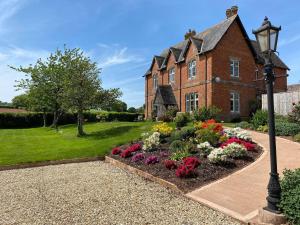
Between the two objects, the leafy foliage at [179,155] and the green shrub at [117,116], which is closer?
the leafy foliage at [179,155]

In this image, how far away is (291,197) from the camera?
6.04 m

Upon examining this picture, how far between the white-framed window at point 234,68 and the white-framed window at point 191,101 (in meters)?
4.18

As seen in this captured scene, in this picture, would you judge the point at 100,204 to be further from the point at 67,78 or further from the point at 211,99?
the point at 211,99

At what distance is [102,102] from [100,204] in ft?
59.7

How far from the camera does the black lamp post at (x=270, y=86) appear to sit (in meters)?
6.22

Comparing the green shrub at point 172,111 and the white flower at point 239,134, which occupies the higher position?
the green shrub at point 172,111

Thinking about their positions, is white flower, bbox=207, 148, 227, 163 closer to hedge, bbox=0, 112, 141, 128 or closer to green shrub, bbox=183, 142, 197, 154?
green shrub, bbox=183, 142, 197, 154

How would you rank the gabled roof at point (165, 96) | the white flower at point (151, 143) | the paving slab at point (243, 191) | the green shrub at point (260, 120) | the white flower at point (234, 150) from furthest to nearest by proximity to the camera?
the gabled roof at point (165, 96), the green shrub at point (260, 120), the white flower at point (151, 143), the white flower at point (234, 150), the paving slab at point (243, 191)

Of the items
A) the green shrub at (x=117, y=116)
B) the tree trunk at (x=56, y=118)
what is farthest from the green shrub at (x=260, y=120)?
the green shrub at (x=117, y=116)

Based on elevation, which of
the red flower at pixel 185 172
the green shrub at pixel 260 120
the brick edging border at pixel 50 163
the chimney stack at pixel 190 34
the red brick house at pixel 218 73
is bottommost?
the brick edging border at pixel 50 163

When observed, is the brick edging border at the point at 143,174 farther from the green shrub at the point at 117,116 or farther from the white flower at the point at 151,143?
the green shrub at the point at 117,116

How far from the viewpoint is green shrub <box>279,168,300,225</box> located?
19.1 feet

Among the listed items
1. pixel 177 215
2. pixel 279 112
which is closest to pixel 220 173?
pixel 177 215

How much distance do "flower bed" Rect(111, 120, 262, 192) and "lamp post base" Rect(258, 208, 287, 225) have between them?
9.44 feet
